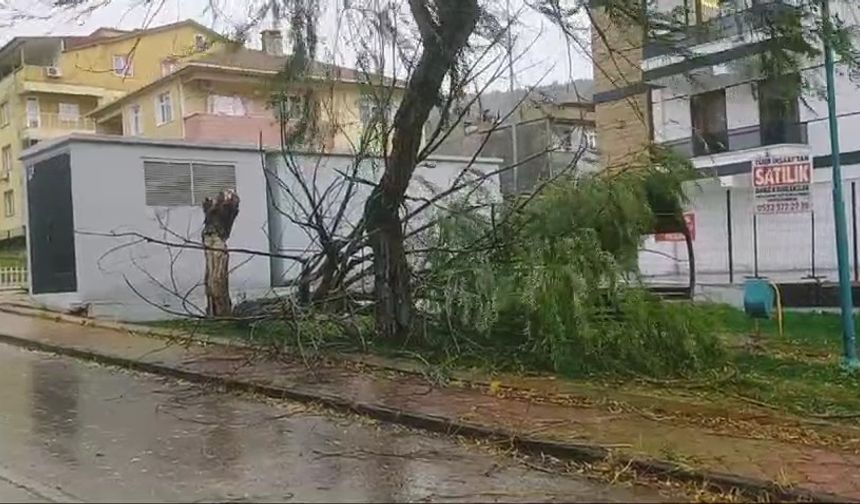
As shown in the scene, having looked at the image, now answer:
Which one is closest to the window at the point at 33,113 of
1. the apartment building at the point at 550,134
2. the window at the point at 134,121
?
the window at the point at 134,121

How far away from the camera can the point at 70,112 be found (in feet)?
160

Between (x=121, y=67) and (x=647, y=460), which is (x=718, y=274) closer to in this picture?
(x=121, y=67)

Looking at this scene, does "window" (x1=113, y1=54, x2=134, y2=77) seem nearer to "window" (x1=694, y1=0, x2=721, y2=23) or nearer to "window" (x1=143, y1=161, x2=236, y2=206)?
"window" (x1=143, y1=161, x2=236, y2=206)

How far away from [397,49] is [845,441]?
6.91 meters

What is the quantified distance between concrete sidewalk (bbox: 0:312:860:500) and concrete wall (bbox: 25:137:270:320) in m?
5.55

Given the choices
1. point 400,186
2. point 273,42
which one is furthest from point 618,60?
point 273,42

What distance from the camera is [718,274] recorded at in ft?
72.6

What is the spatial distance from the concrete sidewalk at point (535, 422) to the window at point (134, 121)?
28.6m

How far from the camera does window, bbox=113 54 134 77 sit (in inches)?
498

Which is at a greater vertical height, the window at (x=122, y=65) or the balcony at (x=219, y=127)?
the balcony at (x=219, y=127)

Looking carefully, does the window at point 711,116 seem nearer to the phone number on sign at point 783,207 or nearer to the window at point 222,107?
the window at point 222,107

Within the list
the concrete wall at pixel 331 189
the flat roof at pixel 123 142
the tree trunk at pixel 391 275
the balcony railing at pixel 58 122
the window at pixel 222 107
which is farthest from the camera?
the balcony railing at pixel 58 122

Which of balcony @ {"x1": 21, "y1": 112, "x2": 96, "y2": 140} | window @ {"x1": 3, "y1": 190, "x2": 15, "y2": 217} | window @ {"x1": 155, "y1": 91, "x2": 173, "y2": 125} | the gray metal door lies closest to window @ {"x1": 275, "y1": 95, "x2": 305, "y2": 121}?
the gray metal door

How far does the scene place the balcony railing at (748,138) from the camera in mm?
25625
